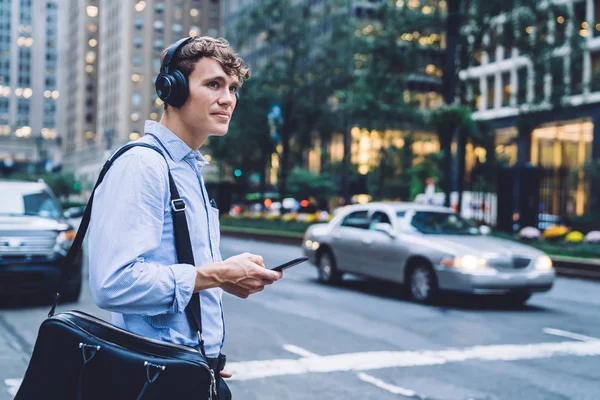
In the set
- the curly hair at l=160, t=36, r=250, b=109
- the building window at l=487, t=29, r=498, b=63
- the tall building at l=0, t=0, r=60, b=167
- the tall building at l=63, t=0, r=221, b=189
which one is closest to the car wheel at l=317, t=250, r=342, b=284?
the curly hair at l=160, t=36, r=250, b=109

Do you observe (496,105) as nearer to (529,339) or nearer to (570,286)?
(570,286)

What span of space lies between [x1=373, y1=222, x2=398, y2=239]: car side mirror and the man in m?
9.84

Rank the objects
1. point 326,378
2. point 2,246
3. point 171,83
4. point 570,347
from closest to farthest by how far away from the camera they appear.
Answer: point 171,83
point 326,378
point 570,347
point 2,246

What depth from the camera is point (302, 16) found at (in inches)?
1593

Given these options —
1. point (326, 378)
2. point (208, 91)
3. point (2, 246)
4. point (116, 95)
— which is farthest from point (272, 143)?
point (116, 95)

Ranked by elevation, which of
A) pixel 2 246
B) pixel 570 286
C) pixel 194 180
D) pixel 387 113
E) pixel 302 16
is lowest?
pixel 570 286

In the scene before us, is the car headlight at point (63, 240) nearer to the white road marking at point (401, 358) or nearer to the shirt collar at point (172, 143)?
the white road marking at point (401, 358)

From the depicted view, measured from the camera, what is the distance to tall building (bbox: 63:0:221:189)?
9919cm

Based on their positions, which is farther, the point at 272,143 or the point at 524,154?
the point at 524,154

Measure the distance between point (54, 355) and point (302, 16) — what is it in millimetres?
39775

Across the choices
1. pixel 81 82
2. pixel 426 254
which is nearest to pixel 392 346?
pixel 426 254

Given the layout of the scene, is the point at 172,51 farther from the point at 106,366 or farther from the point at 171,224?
the point at 106,366

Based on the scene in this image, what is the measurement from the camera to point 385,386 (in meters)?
6.23

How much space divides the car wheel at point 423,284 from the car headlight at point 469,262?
0.49 meters
